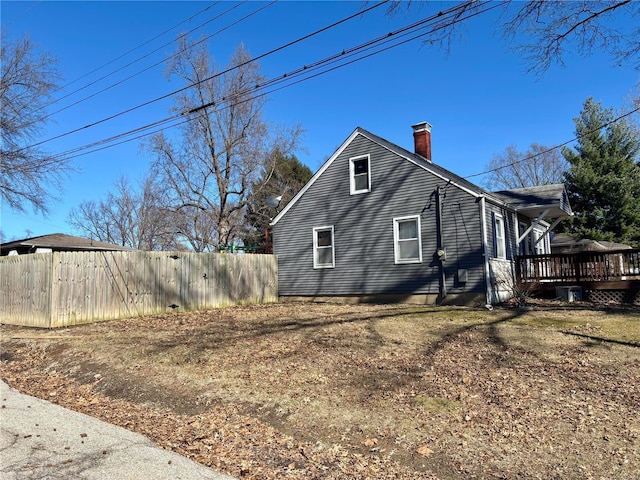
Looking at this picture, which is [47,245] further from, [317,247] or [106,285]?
[317,247]

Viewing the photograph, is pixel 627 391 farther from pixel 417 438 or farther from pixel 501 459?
pixel 417 438

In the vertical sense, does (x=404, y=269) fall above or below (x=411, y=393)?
above

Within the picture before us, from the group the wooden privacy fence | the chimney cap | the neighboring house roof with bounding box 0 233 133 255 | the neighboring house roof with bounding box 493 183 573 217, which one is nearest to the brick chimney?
the chimney cap

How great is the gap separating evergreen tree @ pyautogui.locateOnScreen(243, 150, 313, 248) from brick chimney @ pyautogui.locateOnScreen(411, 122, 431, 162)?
1583 centimetres

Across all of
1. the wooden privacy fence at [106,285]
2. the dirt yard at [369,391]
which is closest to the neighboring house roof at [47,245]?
the wooden privacy fence at [106,285]

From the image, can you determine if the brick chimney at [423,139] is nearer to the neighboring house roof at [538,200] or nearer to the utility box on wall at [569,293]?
the neighboring house roof at [538,200]

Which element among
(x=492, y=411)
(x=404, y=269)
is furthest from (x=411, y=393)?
(x=404, y=269)

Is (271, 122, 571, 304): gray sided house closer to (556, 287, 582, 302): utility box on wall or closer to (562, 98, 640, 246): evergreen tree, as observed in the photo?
(556, 287, 582, 302): utility box on wall

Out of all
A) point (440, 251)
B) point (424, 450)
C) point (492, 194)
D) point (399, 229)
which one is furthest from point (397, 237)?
point (424, 450)

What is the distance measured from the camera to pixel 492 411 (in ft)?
16.4

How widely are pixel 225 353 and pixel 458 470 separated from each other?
4.70m

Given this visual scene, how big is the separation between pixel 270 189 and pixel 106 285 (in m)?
23.0

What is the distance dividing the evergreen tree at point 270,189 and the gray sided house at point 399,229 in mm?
14916

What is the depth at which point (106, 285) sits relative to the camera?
11938 mm
